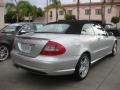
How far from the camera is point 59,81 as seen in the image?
5.13 meters

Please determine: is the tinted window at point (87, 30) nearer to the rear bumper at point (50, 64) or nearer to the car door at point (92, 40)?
the car door at point (92, 40)

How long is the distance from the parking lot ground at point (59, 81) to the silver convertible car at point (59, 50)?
31 cm

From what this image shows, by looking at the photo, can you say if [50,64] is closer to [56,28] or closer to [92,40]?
[56,28]

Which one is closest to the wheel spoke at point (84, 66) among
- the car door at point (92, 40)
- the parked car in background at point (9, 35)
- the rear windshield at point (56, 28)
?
the car door at point (92, 40)

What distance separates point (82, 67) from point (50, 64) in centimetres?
120

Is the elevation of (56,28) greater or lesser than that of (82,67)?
greater

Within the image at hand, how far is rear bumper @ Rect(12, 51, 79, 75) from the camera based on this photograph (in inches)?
172

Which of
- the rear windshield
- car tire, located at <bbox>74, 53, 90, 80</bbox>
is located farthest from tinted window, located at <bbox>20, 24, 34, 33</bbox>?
car tire, located at <bbox>74, 53, 90, 80</bbox>

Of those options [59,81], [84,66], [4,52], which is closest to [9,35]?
[4,52]

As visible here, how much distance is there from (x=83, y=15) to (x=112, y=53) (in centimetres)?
3564

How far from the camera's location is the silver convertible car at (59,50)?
4.45 m

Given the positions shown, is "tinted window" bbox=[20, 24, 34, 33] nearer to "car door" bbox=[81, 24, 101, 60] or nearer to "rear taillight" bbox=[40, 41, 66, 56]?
"car door" bbox=[81, 24, 101, 60]

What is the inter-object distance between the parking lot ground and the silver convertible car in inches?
12.0

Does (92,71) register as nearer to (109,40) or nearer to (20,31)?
(109,40)
